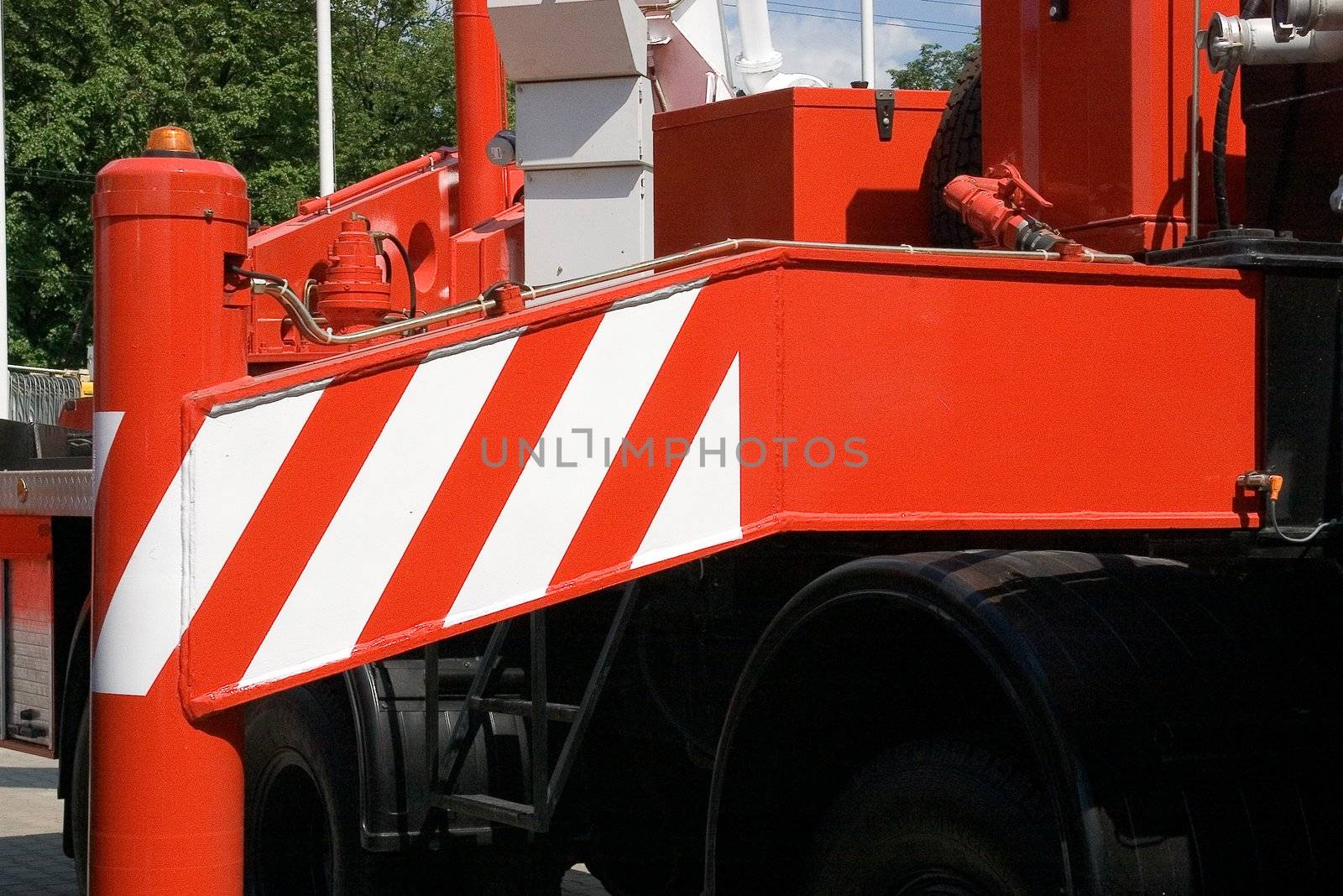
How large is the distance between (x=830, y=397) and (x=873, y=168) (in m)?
1.52

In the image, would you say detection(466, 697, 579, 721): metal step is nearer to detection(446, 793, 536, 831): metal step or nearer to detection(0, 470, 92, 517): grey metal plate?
detection(446, 793, 536, 831): metal step

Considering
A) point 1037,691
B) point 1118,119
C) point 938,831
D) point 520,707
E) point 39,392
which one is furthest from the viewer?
point 39,392

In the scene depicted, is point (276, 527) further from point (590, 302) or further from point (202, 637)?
point (590, 302)

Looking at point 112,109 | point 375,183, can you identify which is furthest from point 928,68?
point 375,183

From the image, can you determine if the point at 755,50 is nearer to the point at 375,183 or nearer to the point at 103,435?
the point at 375,183

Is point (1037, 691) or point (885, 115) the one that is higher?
point (885, 115)

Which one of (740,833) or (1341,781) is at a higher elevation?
(1341,781)

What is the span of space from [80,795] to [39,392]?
67.2ft

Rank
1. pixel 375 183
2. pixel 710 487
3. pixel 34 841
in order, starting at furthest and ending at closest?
1. pixel 34 841
2. pixel 375 183
3. pixel 710 487

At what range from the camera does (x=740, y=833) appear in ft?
9.91

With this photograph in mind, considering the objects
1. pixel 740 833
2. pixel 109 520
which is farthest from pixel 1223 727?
pixel 109 520

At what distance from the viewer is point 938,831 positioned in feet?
8.41

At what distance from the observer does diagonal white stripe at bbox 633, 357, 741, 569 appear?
2.67m

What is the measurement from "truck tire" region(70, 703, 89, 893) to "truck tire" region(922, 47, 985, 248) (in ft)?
9.09
